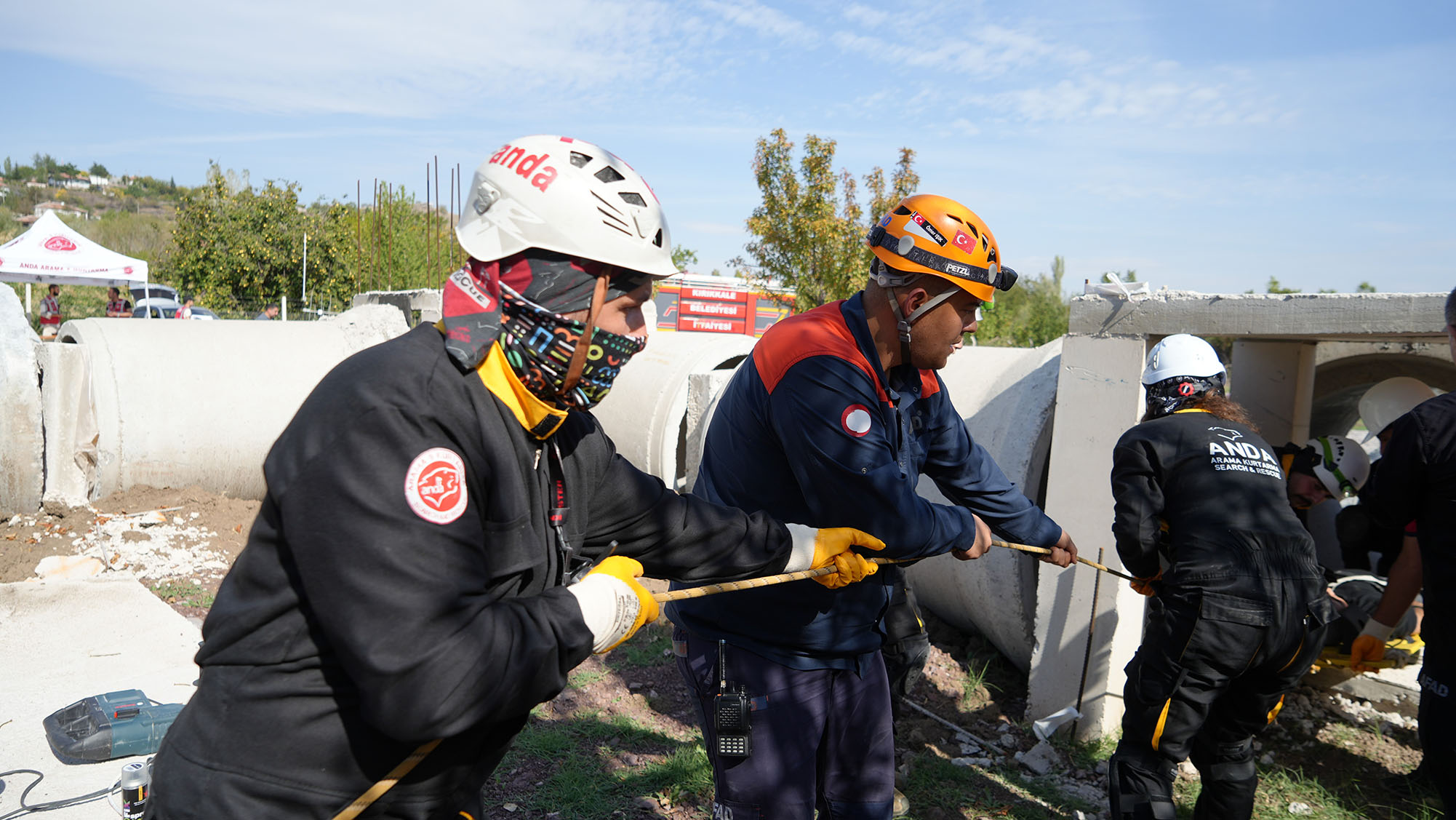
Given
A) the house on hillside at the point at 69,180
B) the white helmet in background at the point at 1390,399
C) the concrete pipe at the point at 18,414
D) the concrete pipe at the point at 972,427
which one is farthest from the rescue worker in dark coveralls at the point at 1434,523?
the house on hillside at the point at 69,180

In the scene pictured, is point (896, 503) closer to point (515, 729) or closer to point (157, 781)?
point (515, 729)

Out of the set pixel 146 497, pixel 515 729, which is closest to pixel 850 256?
pixel 146 497

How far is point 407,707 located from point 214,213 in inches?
1209

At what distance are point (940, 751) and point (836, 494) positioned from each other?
9.68 ft

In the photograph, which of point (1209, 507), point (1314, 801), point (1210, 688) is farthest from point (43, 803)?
point (1314, 801)

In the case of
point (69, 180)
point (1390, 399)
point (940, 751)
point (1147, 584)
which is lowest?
point (940, 751)

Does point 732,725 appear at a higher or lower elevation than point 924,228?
lower

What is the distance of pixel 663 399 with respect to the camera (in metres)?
8.28

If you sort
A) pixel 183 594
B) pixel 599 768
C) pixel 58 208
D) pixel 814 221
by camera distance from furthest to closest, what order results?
pixel 58 208 < pixel 814 221 < pixel 183 594 < pixel 599 768

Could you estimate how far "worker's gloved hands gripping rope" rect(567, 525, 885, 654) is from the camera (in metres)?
1.78

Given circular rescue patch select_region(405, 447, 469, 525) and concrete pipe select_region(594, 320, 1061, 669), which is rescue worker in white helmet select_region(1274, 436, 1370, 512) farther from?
circular rescue patch select_region(405, 447, 469, 525)

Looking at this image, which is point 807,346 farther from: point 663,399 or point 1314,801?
point 663,399

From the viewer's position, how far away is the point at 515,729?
71.0 inches

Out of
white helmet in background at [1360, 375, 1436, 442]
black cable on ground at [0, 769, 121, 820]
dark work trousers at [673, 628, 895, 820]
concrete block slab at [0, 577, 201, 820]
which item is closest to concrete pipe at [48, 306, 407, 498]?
concrete block slab at [0, 577, 201, 820]
